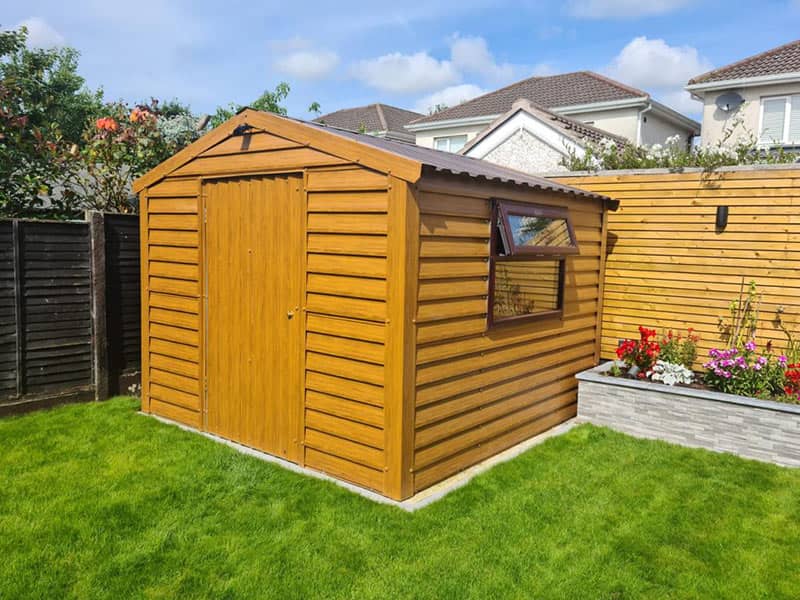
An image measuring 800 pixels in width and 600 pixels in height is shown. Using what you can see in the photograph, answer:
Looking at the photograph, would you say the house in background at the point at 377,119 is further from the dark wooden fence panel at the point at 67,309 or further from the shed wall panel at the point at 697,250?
the dark wooden fence panel at the point at 67,309

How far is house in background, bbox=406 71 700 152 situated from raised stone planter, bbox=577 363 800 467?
14290 millimetres

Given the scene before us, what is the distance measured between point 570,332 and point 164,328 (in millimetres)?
4156

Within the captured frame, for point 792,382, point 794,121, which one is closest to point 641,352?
point 792,382

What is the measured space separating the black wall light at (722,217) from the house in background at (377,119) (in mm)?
20466

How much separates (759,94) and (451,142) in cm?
1092

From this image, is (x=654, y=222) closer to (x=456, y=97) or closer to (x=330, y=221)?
(x=330, y=221)

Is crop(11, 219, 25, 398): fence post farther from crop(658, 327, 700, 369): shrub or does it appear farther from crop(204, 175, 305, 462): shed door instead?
crop(658, 327, 700, 369): shrub

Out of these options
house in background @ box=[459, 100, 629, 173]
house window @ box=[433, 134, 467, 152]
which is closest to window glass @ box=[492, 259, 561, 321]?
house in background @ box=[459, 100, 629, 173]

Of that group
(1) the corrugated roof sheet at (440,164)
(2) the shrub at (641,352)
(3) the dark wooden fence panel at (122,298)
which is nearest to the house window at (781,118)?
(2) the shrub at (641,352)

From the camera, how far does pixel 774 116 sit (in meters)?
16.6

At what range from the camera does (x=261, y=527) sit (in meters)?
3.72

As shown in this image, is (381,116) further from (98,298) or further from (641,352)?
(641,352)

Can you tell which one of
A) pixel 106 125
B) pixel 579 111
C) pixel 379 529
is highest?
pixel 579 111

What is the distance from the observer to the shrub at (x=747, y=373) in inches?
215
